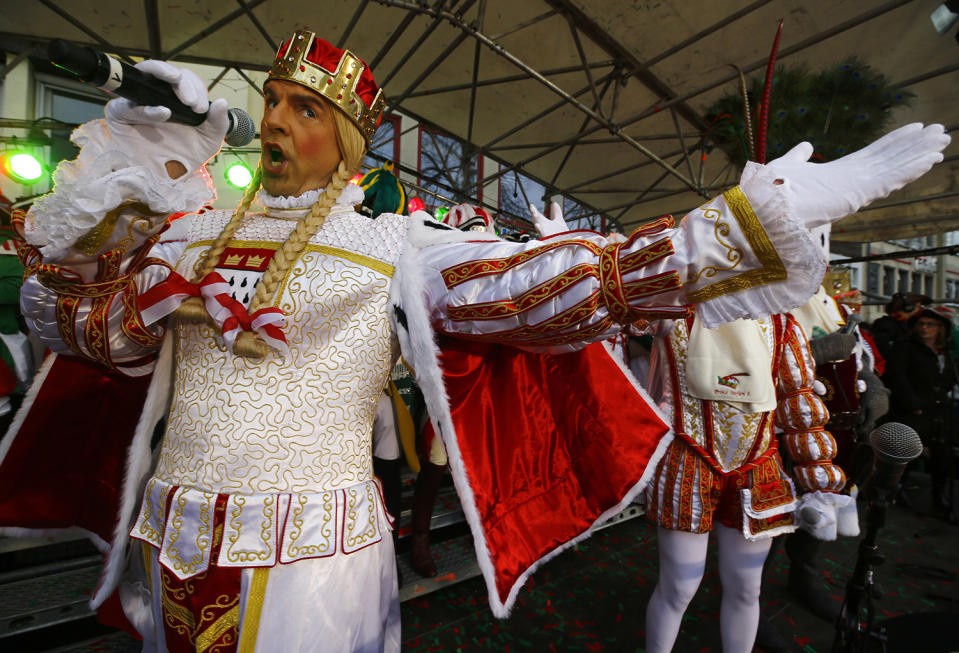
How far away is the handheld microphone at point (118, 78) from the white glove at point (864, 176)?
107 centimetres

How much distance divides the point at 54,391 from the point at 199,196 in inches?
28.7

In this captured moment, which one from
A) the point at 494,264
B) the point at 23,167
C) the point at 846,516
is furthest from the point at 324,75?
the point at 23,167

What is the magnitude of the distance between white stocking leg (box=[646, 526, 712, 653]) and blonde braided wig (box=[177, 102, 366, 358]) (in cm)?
169

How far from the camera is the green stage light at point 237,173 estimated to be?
598 cm

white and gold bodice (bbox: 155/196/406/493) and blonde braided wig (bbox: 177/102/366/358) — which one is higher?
blonde braided wig (bbox: 177/102/366/358)

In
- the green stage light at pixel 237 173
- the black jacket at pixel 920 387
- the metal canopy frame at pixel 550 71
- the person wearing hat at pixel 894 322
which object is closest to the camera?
the metal canopy frame at pixel 550 71

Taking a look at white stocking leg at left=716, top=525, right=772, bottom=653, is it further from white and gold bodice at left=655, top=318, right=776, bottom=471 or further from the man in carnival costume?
the man in carnival costume

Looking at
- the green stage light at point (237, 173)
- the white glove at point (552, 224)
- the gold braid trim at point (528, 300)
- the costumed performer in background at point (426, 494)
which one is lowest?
the costumed performer in background at point (426, 494)

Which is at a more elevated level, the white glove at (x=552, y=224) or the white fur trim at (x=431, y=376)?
the white glove at (x=552, y=224)

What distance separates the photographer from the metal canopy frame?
3.55 meters

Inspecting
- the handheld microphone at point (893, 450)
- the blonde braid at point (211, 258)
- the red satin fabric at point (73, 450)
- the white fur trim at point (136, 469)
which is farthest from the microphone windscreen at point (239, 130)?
the handheld microphone at point (893, 450)

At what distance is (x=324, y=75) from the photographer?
3.51 ft

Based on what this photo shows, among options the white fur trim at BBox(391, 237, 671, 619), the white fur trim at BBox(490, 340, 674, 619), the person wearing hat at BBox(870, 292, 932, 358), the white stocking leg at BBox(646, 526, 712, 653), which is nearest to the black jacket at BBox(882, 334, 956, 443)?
the person wearing hat at BBox(870, 292, 932, 358)

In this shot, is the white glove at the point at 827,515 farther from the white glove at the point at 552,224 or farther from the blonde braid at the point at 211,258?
the blonde braid at the point at 211,258
